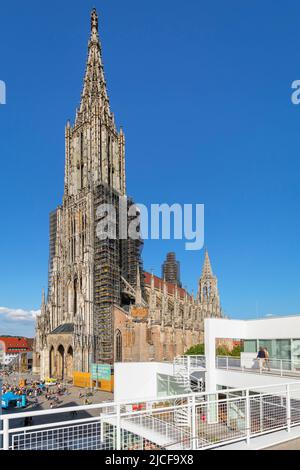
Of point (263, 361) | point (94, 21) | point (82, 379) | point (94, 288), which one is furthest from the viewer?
point (94, 21)

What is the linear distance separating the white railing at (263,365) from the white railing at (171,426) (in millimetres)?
7375

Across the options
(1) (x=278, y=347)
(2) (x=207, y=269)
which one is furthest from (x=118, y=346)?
(2) (x=207, y=269)

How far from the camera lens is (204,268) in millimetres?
89875

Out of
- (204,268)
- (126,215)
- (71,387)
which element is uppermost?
(126,215)

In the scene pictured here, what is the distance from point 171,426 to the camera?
8086 mm

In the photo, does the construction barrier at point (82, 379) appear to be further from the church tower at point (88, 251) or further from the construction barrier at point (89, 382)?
the church tower at point (88, 251)

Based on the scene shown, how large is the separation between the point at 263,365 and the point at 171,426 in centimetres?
1012

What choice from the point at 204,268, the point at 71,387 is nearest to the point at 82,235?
the point at 71,387

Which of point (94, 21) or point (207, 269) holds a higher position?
point (94, 21)

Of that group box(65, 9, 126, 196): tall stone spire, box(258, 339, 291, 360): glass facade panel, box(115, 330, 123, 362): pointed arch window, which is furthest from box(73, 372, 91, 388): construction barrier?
box(258, 339, 291, 360): glass facade panel

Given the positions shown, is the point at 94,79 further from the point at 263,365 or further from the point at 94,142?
the point at 263,365
